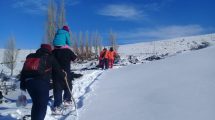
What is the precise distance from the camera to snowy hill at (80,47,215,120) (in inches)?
212

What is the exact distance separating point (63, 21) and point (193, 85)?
27.5 metres

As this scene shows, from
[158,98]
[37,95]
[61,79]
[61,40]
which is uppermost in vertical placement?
[61,40]

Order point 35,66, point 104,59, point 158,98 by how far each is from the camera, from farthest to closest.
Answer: point 104,59 → point 158,98 → point 35,66

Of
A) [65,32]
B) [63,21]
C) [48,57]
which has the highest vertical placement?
[63,21]

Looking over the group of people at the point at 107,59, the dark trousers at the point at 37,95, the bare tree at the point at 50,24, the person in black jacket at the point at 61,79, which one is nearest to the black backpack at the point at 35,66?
the dark trousers at the point at 37,95

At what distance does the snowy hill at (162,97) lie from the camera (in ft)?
17.7

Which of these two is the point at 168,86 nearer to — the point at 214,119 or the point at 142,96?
the point at 142,96

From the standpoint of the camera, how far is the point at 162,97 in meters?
6.24

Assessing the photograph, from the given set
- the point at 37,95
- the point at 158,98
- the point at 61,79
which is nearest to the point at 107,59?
the point at 61,79

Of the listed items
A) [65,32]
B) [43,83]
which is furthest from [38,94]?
[65,32]

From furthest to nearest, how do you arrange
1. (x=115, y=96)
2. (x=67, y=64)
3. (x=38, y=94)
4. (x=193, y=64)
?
1. (x=193, y=64)
2. (x=67, y=64)
3. (x=115, y=96)
4. (x=38, y=94)

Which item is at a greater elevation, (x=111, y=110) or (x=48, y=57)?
(x=48, y=57)

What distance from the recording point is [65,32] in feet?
26.6

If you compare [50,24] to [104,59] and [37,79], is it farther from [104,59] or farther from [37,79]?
[37,79]
